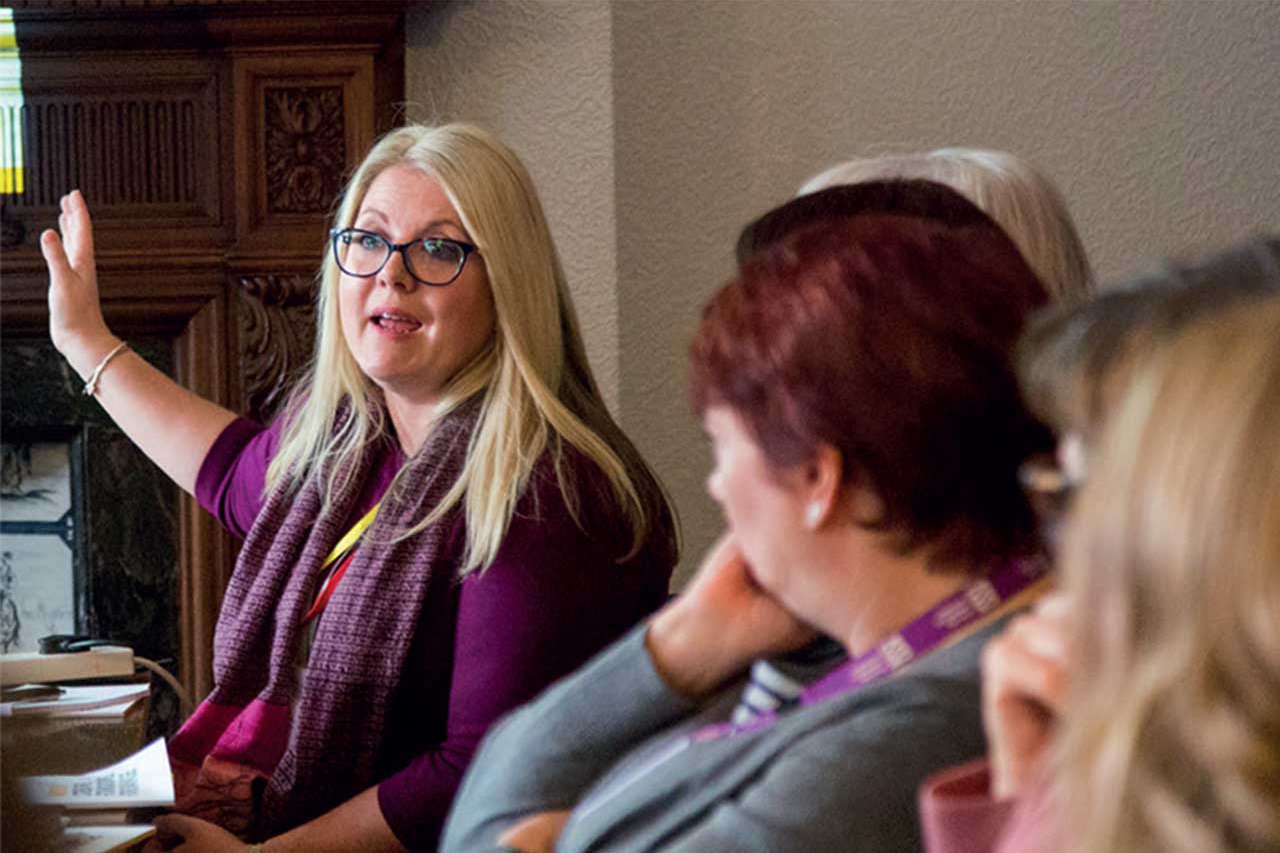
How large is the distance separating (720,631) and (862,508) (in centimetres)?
19

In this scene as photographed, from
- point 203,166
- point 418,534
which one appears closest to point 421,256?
point 418,534

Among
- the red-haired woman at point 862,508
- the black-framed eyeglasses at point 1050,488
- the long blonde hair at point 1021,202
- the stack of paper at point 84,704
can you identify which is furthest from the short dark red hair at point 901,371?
the stack of paper at point 84,704

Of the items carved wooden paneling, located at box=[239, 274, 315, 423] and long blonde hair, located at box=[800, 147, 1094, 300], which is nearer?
long blonde hair, located at box=[800, 147, 1094, 300]

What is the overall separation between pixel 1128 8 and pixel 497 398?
1.41 meters

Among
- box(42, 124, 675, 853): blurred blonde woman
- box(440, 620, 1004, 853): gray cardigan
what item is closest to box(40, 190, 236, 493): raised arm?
box(42, 124, 675, 853): blurred blonde woman

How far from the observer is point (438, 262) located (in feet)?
6.18

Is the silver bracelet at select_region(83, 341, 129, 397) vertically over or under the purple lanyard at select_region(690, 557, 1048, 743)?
over

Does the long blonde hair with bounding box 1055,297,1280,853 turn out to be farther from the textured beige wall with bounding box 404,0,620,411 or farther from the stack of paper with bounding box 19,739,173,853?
the textured beige wall with bounding box 404,0,620,411

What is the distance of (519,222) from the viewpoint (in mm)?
1908

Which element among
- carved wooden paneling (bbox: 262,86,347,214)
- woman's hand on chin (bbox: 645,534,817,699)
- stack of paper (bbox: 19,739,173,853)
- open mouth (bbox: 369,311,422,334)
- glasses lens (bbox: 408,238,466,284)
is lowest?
stack of paper (bbox: 19,739,173,853)

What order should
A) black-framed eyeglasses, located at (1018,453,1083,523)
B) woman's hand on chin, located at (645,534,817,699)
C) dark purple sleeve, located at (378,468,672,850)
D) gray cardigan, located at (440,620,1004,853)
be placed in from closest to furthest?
black-framed eyeglasses, located at (1018,453,1083,523)
gray cardigan, located at (440,620,1004,853)
woman's hand on chin, located at (645,534,817,699)
dark purple sleeve, located at (378,468,672,850)

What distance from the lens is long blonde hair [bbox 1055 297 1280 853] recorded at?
654 mm

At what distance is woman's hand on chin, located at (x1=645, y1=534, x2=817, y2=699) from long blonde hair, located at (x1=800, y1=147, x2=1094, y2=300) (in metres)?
0.50

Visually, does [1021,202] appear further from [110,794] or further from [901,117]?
[901,117]
